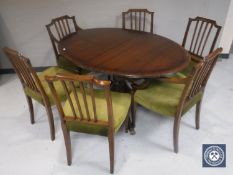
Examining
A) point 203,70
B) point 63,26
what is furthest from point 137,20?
point 203,70

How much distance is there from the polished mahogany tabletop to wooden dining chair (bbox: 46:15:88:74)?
0.73 ft

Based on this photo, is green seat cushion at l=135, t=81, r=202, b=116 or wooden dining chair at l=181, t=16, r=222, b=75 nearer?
green seat cushion at l=135, t=81, r=202, b=116

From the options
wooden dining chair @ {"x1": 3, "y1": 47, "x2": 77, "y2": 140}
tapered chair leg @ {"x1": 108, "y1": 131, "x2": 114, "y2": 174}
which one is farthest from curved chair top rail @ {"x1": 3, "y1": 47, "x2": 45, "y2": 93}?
tapered chair leg @ {"x1": 108, "y1": 131, "x2": 114, "y2": 174}

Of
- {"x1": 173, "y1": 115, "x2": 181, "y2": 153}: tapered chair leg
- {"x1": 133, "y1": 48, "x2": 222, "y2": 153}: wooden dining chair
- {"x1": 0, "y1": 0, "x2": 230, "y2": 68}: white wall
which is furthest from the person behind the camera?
{"x1": 0, "y1": 0, "x2": 230, "y2": 68}: white wall

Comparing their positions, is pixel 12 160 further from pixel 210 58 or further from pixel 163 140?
pixel 210 58

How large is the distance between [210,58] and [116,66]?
0.68m

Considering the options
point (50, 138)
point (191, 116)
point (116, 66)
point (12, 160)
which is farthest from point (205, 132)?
point (12, 160)

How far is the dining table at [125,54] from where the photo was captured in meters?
1.74

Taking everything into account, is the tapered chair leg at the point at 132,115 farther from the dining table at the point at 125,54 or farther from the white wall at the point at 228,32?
the white wall at the point at 228,32

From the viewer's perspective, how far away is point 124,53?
197 cm

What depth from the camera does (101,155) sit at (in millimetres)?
1934

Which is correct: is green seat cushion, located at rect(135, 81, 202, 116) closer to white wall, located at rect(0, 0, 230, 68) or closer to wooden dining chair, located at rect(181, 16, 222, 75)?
wooden dining chair, located at rect(181, 16, 222, 75)

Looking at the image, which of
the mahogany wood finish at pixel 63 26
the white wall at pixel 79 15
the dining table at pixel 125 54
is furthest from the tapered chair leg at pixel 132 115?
the white wall at pixel 79 15
